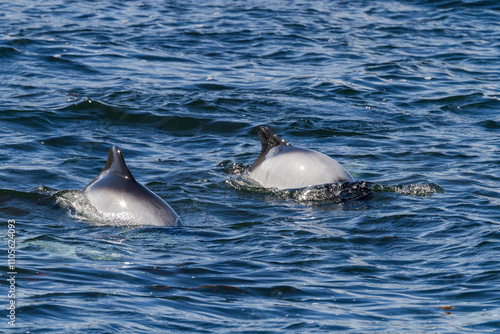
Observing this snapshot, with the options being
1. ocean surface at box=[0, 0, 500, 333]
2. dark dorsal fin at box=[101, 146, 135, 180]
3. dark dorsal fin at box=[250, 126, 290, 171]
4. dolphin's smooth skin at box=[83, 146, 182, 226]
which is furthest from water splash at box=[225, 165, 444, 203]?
dark dorsal fin at box=[101, 146, 135, 180]

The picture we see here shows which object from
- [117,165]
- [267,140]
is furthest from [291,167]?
[117,165]

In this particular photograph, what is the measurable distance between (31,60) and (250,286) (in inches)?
527

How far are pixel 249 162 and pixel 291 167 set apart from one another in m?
1.82

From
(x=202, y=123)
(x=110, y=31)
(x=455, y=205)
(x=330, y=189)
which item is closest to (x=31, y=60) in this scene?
(x=110, y=31)

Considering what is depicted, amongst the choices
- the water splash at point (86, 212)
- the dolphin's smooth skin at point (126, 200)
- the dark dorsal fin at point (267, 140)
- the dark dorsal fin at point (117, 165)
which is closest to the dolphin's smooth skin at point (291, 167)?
the dark dorsal fin at point (267, 140)

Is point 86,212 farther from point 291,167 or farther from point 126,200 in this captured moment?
point 291,167

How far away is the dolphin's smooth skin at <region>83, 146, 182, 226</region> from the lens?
9.05m

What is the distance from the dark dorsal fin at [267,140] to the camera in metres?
11.6

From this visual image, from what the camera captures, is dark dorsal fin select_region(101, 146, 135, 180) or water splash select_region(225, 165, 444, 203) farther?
water splash select_region(225, 165, 444, 203)

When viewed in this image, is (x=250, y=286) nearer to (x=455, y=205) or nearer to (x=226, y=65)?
(x=455, y=205)

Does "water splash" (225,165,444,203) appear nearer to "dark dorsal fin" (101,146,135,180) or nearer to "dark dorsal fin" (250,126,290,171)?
"dark dorsal fin" (250,126,290,171)

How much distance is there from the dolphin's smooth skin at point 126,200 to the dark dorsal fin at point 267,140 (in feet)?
9.23

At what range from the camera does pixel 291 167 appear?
11258 millimetres

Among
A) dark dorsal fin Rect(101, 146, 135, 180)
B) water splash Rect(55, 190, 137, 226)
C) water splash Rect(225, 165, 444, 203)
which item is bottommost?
water splash Rect(225, 165, 444, 203)
